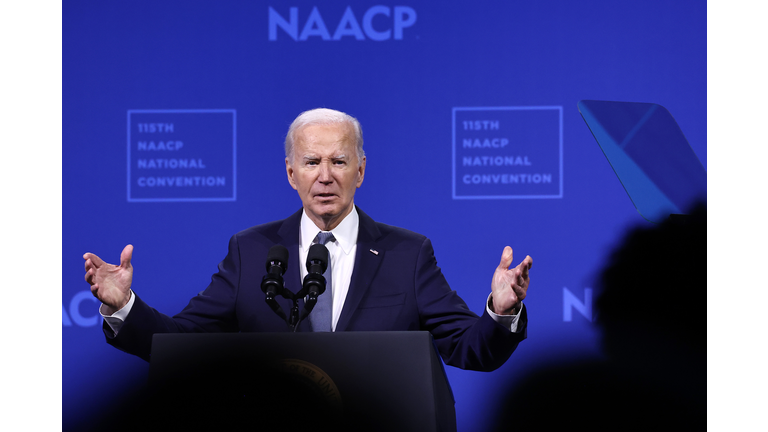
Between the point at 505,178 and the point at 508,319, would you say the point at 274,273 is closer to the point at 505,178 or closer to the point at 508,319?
the point at 508,319

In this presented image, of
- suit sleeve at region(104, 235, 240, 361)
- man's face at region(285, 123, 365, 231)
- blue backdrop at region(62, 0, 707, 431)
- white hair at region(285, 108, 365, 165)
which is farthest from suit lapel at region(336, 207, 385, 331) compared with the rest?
blue backdrop at region(62, 0, 707, 431)

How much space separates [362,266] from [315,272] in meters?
0.63

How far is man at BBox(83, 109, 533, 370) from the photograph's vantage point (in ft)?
6.76

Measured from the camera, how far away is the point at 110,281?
170 cm

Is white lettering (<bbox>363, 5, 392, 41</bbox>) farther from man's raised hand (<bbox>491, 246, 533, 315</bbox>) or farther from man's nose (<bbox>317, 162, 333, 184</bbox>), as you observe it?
man's raised hand (<bbox>491, 246, 533, 315</bbox>)

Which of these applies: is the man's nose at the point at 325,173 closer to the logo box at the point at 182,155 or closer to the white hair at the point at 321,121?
the white hair at the point at 321,121

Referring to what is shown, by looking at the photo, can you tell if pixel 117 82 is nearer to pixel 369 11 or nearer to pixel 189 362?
pixel 369 11

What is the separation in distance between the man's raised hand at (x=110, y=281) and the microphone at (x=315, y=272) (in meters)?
0.51

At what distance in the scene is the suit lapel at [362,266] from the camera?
2025mm

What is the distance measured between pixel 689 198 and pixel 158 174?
2537 mm

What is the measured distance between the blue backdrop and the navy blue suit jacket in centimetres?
90

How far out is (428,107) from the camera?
3154mm

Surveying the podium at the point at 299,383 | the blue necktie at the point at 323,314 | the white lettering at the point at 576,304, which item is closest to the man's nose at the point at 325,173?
the blue necktie at the point at 323,314

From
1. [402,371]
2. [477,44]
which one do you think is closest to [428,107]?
[477,44]
